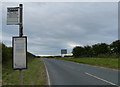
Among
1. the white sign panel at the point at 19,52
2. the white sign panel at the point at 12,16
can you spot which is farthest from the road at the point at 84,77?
the white sign panel at the point at 12,16

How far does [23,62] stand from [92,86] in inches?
194

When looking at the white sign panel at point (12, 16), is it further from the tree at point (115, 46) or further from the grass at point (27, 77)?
the tree at point (115, 46)

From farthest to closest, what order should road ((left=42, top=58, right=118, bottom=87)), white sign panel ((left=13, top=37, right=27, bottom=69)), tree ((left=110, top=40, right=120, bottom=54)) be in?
tree ((left=110, top=40, right=120, bottom=54)) < road ((left=42, top=58, right=118, bottom=87)) < white sign panel ((left=13, top=37, right=27, bottom=69))

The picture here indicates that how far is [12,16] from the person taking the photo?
10.4 meters

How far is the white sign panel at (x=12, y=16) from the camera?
1023 centimetres

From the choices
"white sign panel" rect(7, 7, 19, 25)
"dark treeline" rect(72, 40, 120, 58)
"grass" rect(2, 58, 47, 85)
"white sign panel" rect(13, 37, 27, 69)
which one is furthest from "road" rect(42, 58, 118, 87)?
"dark treeline" rect(72, 40, 120, 58)

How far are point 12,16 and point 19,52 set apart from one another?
1477 millimetres

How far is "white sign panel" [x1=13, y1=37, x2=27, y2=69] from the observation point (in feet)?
34.6

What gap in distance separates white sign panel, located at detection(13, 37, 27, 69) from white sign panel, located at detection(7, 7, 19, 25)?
2.34ft

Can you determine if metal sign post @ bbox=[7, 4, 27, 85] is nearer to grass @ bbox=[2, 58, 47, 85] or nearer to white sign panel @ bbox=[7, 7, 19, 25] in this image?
white sign panel @ bbox=[7, 7, 19, 25]

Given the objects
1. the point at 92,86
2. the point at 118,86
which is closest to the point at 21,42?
the point at 92,86

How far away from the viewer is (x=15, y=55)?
10.6 metres

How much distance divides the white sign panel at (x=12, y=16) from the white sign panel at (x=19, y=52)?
28.1 inches

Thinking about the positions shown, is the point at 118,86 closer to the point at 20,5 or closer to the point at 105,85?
the point at 105,85
